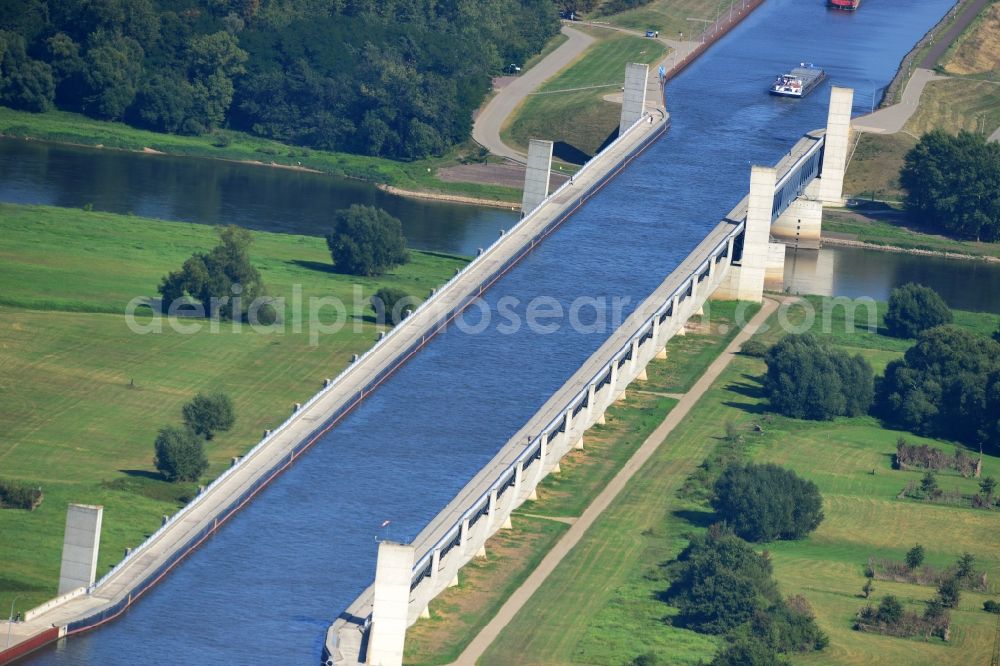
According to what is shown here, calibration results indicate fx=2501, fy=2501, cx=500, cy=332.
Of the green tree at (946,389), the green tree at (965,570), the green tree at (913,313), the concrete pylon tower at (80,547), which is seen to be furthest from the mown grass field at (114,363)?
the green tree at (965,570)

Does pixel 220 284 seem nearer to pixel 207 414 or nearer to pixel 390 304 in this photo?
pixel 390 304

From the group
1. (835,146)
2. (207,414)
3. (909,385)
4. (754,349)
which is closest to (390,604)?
(207,414)

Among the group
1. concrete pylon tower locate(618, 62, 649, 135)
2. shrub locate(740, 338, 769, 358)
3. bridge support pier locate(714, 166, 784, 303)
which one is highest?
concrete pylon tower locate(618, 62, 649, 135)

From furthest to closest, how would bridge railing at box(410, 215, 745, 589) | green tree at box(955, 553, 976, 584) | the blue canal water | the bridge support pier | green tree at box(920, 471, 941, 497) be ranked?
1. the bridge support pier
2. green tree at box(920, 471, 941, 497)
3. green tree at box(955, 553, 976, 584)
4. bridge railing at box(410, 215, 745, 589)
5. the blue canal water

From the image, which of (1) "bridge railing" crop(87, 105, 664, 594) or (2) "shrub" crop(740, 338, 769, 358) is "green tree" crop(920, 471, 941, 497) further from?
(1) "bridge railing" crop(87, 105, 664, 594)

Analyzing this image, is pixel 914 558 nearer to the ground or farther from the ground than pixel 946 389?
nearer to the ground

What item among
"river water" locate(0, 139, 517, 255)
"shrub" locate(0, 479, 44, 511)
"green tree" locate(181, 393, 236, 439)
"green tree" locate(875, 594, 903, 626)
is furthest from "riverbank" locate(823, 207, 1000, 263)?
"shrub" locate(0, 479, 44, 511)
